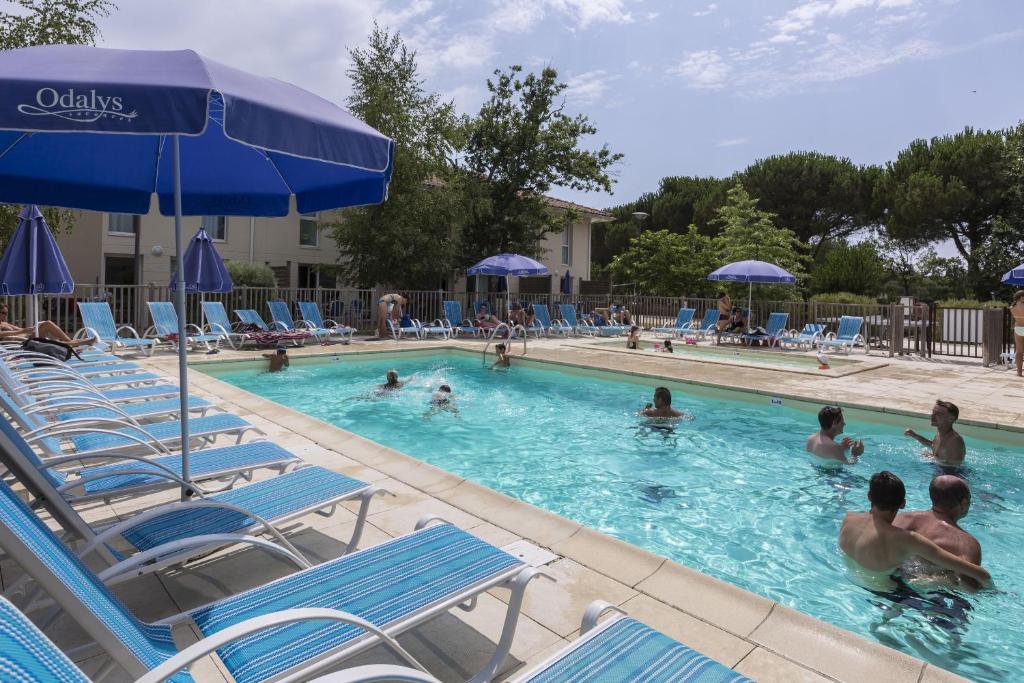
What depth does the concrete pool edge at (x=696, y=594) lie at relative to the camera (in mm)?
2459

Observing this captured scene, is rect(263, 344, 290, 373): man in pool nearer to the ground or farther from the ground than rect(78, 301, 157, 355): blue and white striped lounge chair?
nearer to the ground

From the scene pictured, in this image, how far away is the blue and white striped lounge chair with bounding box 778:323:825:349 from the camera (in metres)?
17.1

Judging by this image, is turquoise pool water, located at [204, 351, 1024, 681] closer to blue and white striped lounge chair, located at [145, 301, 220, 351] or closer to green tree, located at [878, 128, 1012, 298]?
blue and white striped lounge chair, located at [145, 301, 220, 351]

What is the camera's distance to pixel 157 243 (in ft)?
72.3

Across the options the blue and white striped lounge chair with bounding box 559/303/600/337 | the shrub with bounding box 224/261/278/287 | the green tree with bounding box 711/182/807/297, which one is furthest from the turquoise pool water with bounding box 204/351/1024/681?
the green tree with bounding box 711/182/807/297

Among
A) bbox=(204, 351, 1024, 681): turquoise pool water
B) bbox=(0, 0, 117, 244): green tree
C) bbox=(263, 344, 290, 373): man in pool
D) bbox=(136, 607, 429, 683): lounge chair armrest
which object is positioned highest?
bbox=(0, 0, 117, 244): green tree

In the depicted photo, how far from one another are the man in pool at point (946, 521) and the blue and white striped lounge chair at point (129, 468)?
13.0ft

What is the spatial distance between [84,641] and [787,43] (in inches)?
633

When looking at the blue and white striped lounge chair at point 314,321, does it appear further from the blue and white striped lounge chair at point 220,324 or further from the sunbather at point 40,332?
the sunbather at point 40,332

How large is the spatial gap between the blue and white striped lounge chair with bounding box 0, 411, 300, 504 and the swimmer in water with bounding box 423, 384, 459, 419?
16.7 feet

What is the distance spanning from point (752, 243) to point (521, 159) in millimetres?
12003

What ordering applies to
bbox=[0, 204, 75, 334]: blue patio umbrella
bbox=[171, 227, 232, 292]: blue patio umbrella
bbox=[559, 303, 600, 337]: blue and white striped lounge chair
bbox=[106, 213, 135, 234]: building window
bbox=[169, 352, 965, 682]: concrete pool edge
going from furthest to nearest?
bbox=[106, 213, 135, 234]: building window, bbox=[559, 303, 600, 337]: blue and white striped lounge chair, bbox=[171, 227, 232, 292]: blue patio umbrella, bbox=[0, 204, 75, 334]: blue patio umbrella, bbox=[169, 352, 965, 682]: concrete pool edge

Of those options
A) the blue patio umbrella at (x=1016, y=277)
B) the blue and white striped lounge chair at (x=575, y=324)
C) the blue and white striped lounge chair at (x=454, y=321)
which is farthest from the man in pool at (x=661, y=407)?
the blue and white striped lounge chair at (x=575, y=324)

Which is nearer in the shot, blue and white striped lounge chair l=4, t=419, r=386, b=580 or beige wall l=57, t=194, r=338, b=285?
blue and white striped lounge chair l=4, t=419, r=386, b=580
